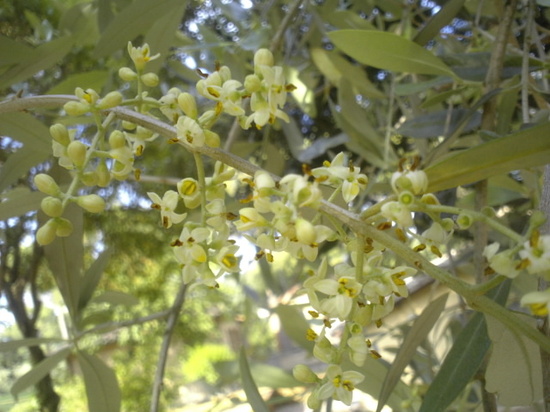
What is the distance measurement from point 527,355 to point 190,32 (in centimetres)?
105

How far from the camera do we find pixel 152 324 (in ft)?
4.22

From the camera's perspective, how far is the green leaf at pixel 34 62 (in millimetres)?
566

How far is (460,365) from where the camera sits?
0.44m

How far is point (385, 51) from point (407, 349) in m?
0.26

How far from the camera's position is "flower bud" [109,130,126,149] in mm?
381

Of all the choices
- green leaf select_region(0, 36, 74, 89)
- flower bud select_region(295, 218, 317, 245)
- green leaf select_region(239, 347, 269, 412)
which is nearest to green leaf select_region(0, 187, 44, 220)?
green leaf select_region(0, 36, 74, 89)

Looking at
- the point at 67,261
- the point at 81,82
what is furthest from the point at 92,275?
the point at 81,82

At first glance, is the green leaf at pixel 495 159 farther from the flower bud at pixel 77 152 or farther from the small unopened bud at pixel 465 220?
the flower bud at pixel 77 152

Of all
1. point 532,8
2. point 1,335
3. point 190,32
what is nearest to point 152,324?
point 1,335

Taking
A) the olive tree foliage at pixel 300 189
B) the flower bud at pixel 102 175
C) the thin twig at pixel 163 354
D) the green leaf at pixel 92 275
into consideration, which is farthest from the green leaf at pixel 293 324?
the flower bud at pixel 102 175

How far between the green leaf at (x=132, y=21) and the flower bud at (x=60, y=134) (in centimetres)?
28

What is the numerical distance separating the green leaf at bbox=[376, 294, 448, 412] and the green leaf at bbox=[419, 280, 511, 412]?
2 centimetres

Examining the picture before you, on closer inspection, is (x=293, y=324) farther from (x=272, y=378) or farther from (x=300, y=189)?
(x=300, y=189)

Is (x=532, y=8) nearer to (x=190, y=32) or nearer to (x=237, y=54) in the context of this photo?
(x=237, y=54)
